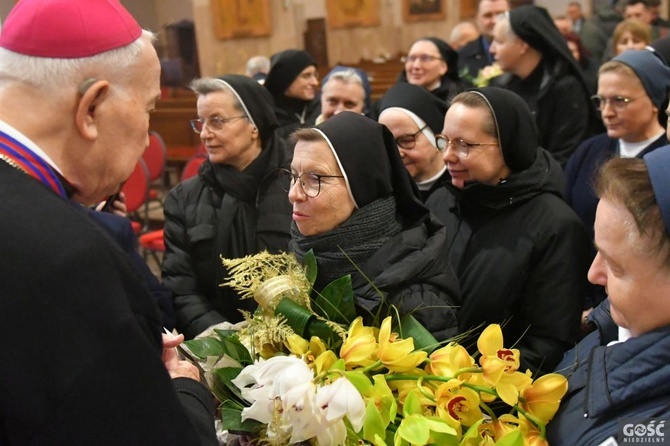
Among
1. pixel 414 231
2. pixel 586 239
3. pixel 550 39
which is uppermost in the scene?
pixel 550 39

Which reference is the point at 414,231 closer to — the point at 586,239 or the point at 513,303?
the point at 513,303

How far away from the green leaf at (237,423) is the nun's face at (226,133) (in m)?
1.97

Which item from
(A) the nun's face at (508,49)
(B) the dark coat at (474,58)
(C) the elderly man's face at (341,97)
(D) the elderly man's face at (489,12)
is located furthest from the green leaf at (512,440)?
(D) the elderly man's face at (489,12)

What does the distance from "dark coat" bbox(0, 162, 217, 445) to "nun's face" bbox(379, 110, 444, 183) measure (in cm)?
243

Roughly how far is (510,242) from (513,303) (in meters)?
0.23

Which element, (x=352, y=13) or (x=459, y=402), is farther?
(x=352, y=13)

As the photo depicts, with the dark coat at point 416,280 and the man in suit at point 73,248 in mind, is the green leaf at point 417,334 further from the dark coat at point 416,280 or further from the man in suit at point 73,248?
the man in suit at point 73,248

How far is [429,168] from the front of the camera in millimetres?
3594

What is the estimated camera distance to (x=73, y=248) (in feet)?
4.02

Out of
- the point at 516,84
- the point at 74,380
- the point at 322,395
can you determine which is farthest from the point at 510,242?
the point at 516,84

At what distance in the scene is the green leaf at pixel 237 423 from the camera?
1.84 meters

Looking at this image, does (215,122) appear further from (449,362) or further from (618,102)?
(449,362)

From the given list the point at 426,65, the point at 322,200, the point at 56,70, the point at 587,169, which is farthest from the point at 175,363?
the point at 426,65

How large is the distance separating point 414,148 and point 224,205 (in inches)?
37.6
